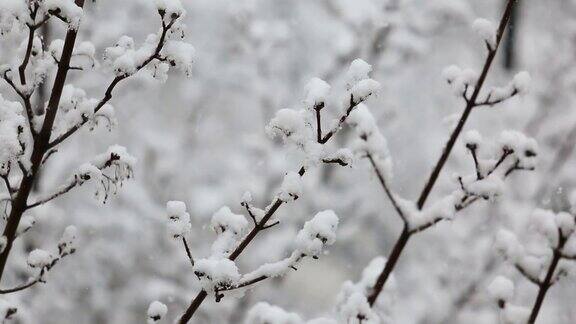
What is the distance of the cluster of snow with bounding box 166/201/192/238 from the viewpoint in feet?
5.29

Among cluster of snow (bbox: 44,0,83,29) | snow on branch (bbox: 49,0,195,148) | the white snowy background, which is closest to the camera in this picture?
cluster of snow (bbox: 44,0,83,29)

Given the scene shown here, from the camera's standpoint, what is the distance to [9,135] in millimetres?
1510

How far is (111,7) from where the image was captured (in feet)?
21.2

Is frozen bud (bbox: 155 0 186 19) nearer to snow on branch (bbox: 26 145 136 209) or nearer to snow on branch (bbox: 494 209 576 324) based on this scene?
snow on branch (bbox: 26 145 136 209)

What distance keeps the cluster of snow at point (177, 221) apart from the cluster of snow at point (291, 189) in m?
0.29

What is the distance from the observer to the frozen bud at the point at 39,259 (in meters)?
1.72

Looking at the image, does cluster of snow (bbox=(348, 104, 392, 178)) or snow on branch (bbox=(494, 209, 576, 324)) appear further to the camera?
cluster of snow (bbox=(348, 104, 392, 178))

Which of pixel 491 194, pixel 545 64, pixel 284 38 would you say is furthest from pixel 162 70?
pixel 545 64

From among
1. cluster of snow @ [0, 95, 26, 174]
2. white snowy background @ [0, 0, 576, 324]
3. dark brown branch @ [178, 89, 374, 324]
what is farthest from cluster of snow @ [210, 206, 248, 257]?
white snowy background @ [0, 0, 576, 324]

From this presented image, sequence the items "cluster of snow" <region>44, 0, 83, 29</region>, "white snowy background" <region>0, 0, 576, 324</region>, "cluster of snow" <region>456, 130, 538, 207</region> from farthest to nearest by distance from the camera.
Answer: "white snowy background" <region>0, 0, 576, 324</region> → "cluster of snow" <region>456, 130, 538, 207</region> → "cluster of snow" <region>44, 0, 83, 29</region>

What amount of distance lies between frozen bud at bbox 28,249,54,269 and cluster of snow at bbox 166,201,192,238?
0.41 metres

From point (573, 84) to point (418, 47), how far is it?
185 centimetres

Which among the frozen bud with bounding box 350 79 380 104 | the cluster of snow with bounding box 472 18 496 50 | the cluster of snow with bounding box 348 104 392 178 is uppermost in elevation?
the cluster of snow with bounding box 472 18 496 50

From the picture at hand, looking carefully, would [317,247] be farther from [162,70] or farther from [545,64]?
[545,64]
